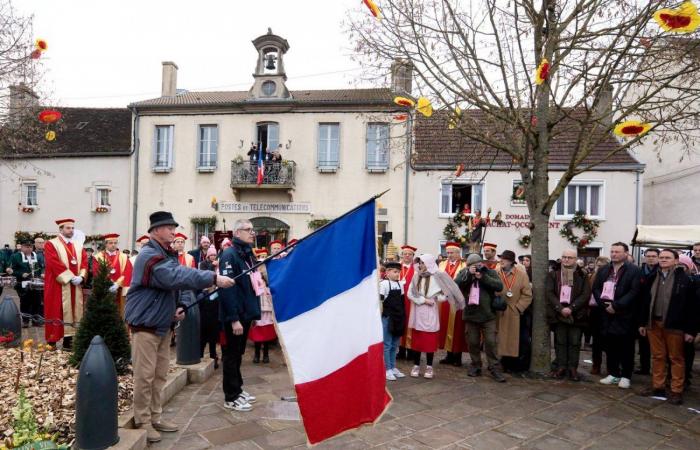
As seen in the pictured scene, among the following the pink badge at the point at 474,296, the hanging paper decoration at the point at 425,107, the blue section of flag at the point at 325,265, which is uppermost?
the hanging paper decoration at the point at 425,107

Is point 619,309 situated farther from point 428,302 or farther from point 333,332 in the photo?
point 333,332

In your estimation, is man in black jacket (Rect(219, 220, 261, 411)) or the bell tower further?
the bell tower

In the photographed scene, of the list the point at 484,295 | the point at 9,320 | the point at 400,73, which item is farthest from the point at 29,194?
the point at 484,295

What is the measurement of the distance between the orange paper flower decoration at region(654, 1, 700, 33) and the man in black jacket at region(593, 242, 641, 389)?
9.60ft

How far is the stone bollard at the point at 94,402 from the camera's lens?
376 cm

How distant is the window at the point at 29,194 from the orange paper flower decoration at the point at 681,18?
26687 millimetres

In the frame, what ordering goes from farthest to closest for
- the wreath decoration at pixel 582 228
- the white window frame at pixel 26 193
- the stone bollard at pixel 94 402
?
the white window frame at pixel 26 193
the wreath decoration at pixel 582 228
the stone bollard at pixel 94 402

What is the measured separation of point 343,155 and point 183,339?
15953mm

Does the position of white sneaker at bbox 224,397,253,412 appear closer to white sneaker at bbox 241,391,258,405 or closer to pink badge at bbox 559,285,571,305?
white sneaker at bbox 241,391,258,405

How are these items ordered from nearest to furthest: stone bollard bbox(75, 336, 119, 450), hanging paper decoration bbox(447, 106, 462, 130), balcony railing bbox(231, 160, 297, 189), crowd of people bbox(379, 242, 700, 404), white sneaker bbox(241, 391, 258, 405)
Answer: stone bollard bbox(75, 336, 119, 450) → white sneaker bbox(241, 391, 258, 405) → crowd of people bbox(379, 242, 700, 404) → hanging paper decoration bbox(447, 106, 462, 130) → balcony railing bbox(231, 160, 297, 189)

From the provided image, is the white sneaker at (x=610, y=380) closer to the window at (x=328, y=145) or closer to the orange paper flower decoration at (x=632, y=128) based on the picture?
the orange paper flower decoration at (x=632, y=128)

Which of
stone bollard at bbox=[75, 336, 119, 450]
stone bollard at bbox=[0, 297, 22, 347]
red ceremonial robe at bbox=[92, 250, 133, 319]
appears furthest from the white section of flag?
red ceremonial robe at bbox=[92, 250, 133, 319]

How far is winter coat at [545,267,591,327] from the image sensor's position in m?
7.23

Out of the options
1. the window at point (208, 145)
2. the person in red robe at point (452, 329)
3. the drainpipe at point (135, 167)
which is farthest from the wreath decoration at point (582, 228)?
the drainpipe at point (135, 167)
